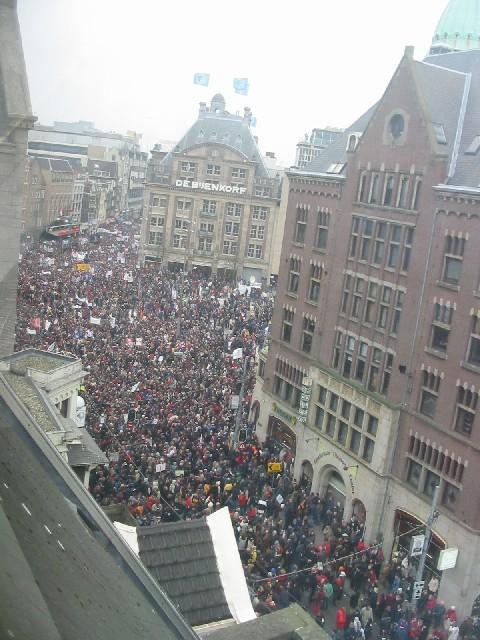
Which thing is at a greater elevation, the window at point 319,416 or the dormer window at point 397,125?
the dormer window at point 397,125

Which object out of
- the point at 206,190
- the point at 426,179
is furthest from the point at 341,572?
the point at 206,190

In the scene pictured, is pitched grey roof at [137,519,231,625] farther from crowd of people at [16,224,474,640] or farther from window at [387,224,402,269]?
window at [387,224,402,269]

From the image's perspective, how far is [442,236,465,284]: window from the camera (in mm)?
26845

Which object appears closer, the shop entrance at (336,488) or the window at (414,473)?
the window at (414,473)

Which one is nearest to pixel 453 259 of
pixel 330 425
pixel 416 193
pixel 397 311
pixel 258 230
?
pixel 416 193

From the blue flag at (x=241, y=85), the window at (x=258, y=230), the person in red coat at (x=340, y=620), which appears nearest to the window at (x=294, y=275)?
the person in red coat at (x=340, y=620)

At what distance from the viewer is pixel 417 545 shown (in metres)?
23.6

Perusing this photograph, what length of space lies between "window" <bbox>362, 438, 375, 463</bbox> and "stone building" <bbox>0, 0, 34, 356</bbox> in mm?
22661

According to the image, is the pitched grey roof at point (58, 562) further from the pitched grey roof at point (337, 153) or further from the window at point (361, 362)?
the pitched grey roof at point (337, 153)

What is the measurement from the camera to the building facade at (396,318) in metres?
26.3

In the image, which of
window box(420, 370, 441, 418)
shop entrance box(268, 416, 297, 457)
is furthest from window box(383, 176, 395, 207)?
shop entrance box(268, 416, 297, 457)

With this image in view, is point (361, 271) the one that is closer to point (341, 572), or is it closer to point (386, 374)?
point (386, 374)

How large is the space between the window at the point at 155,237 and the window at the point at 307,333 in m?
49.4

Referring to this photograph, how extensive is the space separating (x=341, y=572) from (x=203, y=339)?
22902 millimetres
